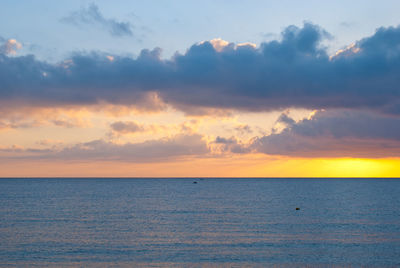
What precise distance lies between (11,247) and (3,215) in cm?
4463

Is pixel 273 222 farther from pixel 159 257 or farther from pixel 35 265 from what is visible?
pixel 35 265

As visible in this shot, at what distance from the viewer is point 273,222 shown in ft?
297

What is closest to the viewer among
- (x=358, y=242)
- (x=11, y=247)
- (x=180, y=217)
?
(x=11, y=247)

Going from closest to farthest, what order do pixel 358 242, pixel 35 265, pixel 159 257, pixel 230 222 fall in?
pixel 35 265, pixel 159 257, pixel 358 242, pixel 230 222

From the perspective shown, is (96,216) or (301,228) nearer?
(301,228)

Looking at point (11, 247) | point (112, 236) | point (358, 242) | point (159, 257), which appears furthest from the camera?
point (112, 236)

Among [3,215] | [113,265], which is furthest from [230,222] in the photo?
[3,215]

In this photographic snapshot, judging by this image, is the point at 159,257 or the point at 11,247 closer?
the point at 159,257

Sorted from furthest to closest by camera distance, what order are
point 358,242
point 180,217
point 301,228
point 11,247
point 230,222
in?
point 180,217
point 230,222
point 301,228
point 358,242
point 11,247

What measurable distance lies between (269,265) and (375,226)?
4013cm

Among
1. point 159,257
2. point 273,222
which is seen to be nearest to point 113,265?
point 159,257

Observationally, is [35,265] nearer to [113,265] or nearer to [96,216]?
[113,265]

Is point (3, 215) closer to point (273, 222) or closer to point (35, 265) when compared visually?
point (35, 265)

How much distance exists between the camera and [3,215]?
101625 mm
